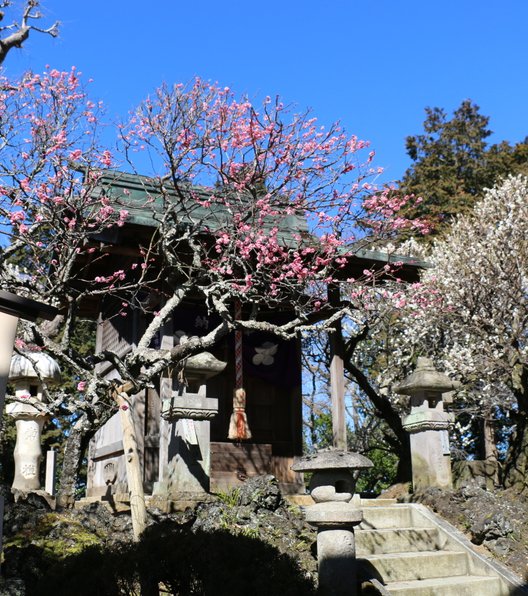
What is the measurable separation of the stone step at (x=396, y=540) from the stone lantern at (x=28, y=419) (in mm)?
5340

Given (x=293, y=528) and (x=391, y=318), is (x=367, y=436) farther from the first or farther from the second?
(x=293, y=528)

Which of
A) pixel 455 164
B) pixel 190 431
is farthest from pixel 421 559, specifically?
pixel 455 164

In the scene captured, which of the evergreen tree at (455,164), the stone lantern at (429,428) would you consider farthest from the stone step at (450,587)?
the evergreen tree at (455,164)

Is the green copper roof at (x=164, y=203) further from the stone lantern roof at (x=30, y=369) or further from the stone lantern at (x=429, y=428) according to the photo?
the stone lantern at (x=429, y=428)

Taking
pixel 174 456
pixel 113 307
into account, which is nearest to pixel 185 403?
pixel 174 456

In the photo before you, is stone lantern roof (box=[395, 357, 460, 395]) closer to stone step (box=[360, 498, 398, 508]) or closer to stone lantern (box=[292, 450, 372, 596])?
stone step (box=[360, 498, 398, 508])

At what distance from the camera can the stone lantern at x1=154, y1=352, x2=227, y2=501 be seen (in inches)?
353

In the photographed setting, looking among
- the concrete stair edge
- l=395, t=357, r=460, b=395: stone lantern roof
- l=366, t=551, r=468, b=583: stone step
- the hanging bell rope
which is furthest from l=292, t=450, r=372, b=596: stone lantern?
l=395, t=357, r=460, b=395: stone lantern roof

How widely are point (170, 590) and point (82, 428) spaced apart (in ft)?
12.2

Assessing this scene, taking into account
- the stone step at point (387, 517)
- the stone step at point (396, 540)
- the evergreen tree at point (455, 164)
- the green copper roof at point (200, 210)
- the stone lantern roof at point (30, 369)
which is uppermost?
the evergreen tree at point (455, 164)

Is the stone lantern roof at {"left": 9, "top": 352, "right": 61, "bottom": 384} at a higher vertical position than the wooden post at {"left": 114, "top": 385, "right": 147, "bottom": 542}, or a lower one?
higher

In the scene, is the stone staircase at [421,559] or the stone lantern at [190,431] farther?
the stone lantern at [190,431]

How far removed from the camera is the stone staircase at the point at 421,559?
24.9 ft

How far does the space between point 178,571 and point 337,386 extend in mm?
7239
